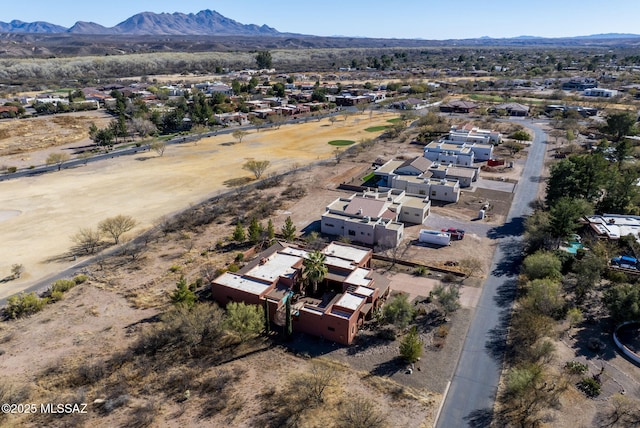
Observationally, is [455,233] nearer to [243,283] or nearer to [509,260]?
[509,260]

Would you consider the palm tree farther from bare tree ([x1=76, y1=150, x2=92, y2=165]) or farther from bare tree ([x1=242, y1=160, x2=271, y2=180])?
bare tree ([x1=76, y1=150, x2=92, y2=165])

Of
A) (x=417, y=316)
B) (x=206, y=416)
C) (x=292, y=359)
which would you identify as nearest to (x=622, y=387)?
(x=417, y=316)

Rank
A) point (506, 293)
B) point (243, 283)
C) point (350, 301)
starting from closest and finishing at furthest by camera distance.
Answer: point (350, 301), point (243, 283), point (506, 293)

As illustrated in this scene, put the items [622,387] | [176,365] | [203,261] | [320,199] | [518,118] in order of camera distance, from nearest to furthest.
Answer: [622,387] → [176,365] → [203,261] → [320,199] → [518,118]

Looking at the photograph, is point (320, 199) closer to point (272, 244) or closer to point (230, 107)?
point (272, 244)

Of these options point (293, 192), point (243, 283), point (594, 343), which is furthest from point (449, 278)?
point (293, 192)

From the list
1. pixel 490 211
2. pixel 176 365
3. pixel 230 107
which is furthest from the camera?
pixel 230 107

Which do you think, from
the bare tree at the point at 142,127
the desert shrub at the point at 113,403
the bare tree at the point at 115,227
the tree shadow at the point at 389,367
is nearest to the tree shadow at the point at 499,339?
the tree shadow at the point at 389,367

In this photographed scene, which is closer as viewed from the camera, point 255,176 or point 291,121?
point 255,176
